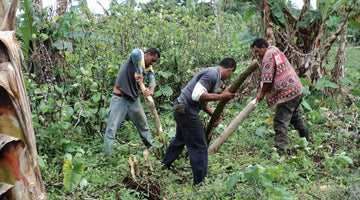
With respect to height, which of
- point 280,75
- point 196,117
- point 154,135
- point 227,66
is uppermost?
point 227,66

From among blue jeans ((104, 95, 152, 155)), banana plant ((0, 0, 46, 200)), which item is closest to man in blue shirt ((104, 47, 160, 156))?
blue jeans ((104, 95, 152, 155))

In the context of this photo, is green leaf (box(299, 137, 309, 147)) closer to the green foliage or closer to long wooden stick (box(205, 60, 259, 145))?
long wooden stick (box(205, 60, 259, 145))

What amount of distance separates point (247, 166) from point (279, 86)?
51.7 inches

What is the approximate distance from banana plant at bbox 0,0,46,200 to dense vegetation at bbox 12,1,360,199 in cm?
103

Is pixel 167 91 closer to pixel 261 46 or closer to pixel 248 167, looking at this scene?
pixel 261 46

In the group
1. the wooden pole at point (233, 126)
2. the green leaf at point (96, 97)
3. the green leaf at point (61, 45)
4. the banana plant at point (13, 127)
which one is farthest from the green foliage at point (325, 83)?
the banana plant at point (13, 127)

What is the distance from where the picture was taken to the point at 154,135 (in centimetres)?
607

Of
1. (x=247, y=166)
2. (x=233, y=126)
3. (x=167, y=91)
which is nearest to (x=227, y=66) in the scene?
(x=233, y=126)

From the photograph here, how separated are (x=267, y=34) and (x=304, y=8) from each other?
3.36ft

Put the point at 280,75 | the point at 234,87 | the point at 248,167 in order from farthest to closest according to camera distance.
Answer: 1. the point at 280,75
2. the point at 234,87
3. the point at 248,167

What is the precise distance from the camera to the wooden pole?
503 cm

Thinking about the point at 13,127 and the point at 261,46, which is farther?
the point at 261,46

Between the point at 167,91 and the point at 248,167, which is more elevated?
A: the point at 248,167

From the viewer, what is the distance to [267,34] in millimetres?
7062
